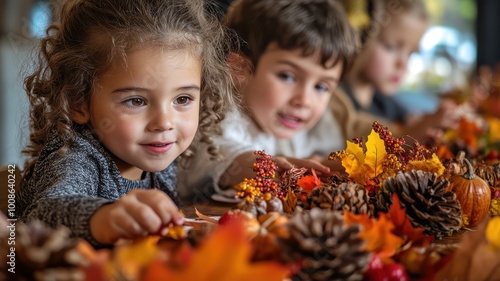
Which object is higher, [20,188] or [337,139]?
[337,139]

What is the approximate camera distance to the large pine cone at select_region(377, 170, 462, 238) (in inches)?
27.3

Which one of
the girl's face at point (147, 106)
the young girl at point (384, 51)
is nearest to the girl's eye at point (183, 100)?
the girl's face at point (147, 106)

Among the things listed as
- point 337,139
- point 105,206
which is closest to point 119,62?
point 105,206

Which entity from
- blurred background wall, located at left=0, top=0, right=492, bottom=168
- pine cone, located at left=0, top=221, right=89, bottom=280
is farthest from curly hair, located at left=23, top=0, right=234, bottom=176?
blurred background wall, located at left=0, top=0, right=492, bottom=168

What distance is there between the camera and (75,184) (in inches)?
30.3

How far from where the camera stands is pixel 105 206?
63 centimetres

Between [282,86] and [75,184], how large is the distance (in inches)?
21.8

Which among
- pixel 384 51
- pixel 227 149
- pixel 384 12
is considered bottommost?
pixel 227 149

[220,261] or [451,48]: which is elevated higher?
[451,48]

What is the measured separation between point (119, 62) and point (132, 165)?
6.8 inches

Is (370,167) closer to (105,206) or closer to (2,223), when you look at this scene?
(105,206)

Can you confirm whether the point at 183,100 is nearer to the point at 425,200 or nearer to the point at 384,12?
the point at 425,200

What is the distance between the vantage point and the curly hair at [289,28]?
1.22 metres

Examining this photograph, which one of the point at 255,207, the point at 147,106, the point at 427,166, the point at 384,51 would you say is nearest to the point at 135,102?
the point at 147,106
